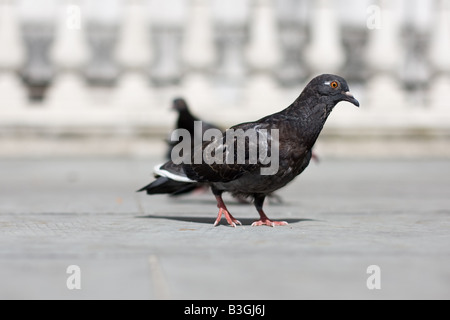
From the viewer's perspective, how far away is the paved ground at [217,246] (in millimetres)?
4727

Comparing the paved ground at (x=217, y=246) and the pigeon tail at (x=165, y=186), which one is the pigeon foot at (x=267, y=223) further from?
the pigeon tail at (x=165, y=186)

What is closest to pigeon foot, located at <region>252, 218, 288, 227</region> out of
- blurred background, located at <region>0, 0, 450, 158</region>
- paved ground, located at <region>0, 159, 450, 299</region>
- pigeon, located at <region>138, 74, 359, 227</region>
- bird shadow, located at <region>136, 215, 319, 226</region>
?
pigeon, located at <region>138, 74, 359, 227</region>

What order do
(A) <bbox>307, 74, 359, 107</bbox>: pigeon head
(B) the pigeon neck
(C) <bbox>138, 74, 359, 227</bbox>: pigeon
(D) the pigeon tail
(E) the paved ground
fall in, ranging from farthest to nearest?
(D) the pigeon tail → (A) <bbox>307, 74, 359, 107</bbox>: pigeon head → (B) the pigeon neck → (C) <bbox>138, 74, 359, 227</bbox>: pigeon → (E) the paved ground

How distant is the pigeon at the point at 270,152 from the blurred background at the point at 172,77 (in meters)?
14.5

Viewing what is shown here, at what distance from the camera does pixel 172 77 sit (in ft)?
84.9

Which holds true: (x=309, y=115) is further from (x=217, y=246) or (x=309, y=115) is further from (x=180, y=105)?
(x=180, y=105)

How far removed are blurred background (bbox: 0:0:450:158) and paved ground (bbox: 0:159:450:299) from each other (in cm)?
1057

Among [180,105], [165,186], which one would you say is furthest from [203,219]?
[180,105]

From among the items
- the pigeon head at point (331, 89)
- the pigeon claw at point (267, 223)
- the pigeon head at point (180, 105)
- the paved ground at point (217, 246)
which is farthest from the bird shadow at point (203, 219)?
the pigeon head at point (180, 105)

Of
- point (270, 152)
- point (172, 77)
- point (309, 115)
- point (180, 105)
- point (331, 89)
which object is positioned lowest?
point (270, 152)

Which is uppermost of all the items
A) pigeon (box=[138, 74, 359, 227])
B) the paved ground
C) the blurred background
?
the blurred background

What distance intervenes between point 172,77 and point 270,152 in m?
19.1

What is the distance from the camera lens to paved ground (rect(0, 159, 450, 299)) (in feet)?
15.5

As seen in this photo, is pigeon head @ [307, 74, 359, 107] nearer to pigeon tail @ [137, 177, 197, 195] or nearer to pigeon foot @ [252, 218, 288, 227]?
pigeon foot @ [252, 218, 288, 227]
